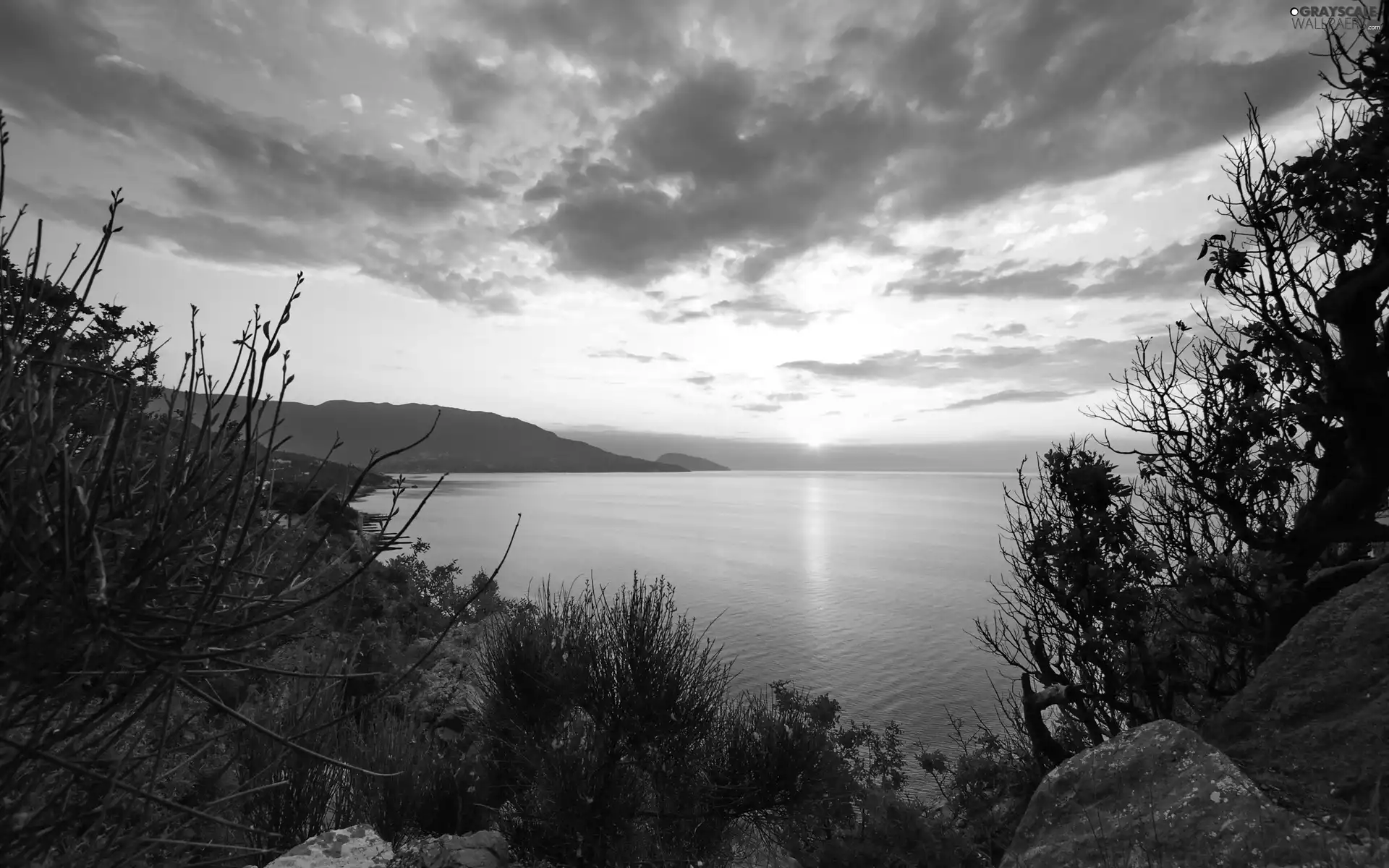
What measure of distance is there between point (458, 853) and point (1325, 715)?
9.02 meters

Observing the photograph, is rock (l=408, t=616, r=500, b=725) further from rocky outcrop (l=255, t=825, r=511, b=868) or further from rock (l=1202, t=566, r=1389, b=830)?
rock (l=1202, t=566, r=1389, b=830)

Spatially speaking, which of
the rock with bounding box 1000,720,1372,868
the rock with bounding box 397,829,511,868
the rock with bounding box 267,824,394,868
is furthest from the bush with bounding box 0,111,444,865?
the rock with bounding box 397,829,511,868

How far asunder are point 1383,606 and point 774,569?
55126 mm

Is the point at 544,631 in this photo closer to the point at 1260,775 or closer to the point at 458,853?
the point at 458,853

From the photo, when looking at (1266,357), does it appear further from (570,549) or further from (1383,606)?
(570,549)

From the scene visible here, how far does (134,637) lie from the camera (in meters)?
2.25

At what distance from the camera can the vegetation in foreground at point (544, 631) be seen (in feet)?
7.27

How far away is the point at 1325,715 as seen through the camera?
5090 mm

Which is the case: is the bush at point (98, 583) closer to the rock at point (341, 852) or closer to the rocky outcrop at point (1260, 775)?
the rock at point (341, 852)

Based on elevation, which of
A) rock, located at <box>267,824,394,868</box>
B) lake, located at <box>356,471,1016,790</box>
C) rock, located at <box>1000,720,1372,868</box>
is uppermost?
rock, located at <box>1000,720,1372,868</box>

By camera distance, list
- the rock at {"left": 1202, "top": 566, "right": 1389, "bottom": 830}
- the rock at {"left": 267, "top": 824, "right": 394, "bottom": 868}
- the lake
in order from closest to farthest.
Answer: the rock at {"left": 1202, "top": 566, "right": 1389, "bottom": 830}
the rock at {"left": 267, "top": 824, "right": 394, "bottom": 868}
the lake

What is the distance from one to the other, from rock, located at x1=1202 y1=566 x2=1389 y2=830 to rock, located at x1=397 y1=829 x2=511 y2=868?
8.07m

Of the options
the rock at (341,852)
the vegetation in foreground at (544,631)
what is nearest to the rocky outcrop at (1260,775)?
the vegetation in foreground at (544,631)

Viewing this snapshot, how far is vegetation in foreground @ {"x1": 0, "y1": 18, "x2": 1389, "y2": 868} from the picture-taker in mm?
2215
